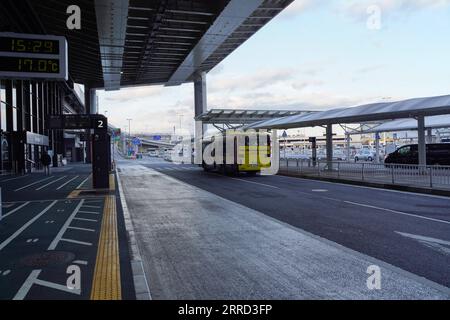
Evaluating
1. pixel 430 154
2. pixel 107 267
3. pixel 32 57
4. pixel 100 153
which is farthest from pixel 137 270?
pixel 430 154

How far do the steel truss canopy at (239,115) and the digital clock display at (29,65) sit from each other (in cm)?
2736

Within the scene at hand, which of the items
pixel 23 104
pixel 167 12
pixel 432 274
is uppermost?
pixel 167 12

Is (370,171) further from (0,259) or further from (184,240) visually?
(0,259)

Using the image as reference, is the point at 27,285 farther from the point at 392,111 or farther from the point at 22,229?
the point at 392,111

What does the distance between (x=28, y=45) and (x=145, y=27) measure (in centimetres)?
1871

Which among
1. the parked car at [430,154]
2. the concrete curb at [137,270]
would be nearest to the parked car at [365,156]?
the parked car at [430,154]

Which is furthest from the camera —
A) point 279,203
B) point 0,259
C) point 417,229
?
point 279,203

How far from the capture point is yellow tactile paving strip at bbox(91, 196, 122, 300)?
15.7 feet

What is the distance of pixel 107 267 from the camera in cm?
585

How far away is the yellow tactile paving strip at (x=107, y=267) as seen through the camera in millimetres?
4784
